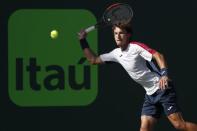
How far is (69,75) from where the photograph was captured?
31.6ft

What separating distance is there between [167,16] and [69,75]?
1.16 metres

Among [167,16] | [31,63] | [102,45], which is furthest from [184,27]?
[31,63]

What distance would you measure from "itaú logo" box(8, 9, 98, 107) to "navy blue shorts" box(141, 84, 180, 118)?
103cm

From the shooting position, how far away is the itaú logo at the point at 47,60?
952cm

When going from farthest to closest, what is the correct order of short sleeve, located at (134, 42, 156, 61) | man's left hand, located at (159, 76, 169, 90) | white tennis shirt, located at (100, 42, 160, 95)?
white tennis shirt, located at (100, 42, 160, 95), short sleeve, located at (134, 42, 156, 61), man's left hand, located at (159, 76, 169, 90)

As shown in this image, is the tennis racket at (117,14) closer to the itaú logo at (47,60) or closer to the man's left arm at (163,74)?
the man's left arm at (163,74)

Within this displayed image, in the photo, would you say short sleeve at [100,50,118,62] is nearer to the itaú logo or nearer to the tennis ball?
the tennis ball

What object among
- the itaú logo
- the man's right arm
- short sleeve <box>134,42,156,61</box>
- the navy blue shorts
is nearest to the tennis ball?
the itaú logo

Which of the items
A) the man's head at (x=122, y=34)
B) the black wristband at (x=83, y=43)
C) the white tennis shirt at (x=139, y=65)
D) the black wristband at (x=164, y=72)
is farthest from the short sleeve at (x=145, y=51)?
the black wristband at (x=83, y=43)

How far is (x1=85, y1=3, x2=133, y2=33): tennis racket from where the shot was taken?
881cm

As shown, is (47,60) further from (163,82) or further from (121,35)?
(163,82)

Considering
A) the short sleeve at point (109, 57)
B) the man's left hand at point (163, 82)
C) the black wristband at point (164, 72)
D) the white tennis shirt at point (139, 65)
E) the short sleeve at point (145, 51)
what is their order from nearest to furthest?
1. the man's left hand at point (163, 82)
2. the black wristband at point (164, 72)
3. the short sleeve at point (145, 51)
4. the white tennis shirt at point (139, 65)
5. the short sleeve at point (109, 57)

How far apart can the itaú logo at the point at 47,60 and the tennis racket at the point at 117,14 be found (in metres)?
0.73

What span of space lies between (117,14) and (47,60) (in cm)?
108
